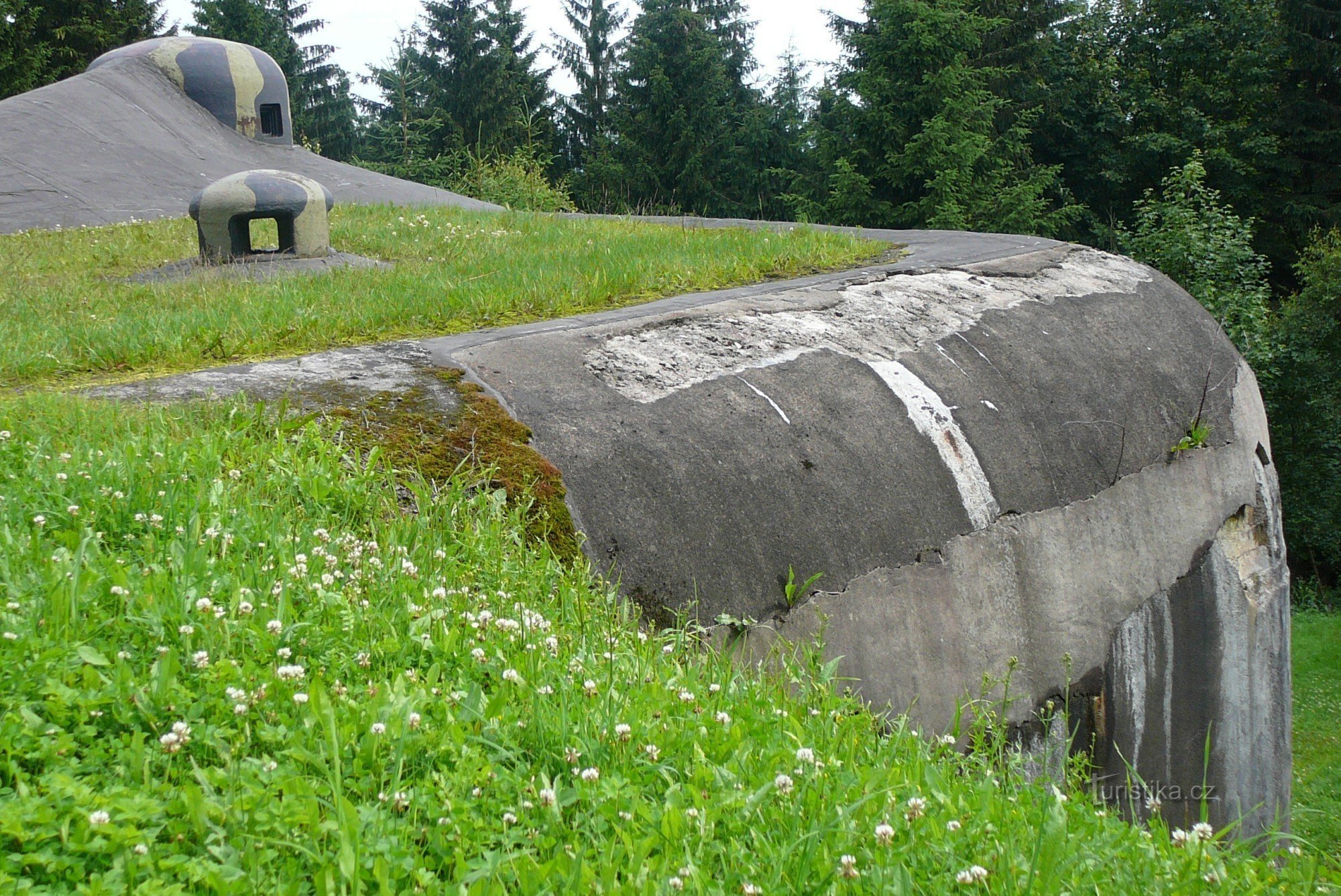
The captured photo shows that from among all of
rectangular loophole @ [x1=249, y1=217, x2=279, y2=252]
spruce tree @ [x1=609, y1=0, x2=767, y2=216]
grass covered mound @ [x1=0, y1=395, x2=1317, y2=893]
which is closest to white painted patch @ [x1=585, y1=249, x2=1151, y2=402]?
grass covered mound @ [x1=0, y1=395, x2=1317, y2=893]

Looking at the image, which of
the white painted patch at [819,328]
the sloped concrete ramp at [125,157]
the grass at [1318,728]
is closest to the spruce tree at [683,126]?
the sloped concrete ramp at [125,157]

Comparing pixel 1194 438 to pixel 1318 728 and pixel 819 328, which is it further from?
pixel 1318 728

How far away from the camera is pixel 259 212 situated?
8828 millimetres

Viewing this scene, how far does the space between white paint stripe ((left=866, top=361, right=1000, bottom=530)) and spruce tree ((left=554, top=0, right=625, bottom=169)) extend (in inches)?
1423

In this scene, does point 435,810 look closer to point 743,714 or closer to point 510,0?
point 743,714

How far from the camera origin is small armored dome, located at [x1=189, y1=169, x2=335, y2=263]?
8641 millimetres

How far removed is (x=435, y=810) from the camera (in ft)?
5.83

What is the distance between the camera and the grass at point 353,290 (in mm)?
4773

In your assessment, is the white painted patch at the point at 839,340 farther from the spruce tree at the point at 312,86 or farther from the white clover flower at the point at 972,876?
the spruce tree at the point at 312,86

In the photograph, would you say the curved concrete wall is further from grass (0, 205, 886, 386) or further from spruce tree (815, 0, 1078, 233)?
spruce tree (815, 0, 1078, 233)

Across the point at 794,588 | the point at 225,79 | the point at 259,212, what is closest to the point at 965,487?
the point at 794,588

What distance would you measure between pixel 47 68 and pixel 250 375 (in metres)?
30.4

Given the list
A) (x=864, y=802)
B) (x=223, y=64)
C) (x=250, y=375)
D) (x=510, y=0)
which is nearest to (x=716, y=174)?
(x=510, y=0)

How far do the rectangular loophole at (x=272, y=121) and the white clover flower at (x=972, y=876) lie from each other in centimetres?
1919
